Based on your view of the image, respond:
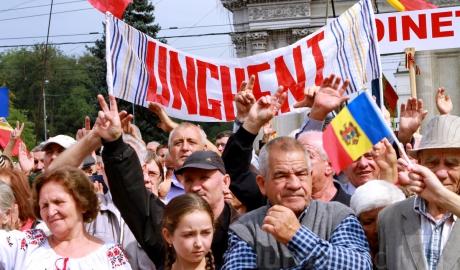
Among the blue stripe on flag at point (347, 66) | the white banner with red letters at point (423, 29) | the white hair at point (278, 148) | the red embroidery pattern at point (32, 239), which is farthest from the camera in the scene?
the white banner with red letters at point (423, 29)

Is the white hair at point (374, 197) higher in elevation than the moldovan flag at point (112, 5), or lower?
lower

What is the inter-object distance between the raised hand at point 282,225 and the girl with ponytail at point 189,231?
0.61 meters

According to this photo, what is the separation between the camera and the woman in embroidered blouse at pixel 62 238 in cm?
509

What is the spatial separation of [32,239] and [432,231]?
2210 millimetres

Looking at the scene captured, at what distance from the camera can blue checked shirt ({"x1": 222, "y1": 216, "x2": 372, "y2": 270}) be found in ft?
14.8

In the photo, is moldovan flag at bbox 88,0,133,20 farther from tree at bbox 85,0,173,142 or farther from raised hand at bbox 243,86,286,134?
tree at bbox 85,0,173,142

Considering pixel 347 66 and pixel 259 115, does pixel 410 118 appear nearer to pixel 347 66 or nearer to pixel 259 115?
pixel 259 115

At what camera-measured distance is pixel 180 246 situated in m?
5.04

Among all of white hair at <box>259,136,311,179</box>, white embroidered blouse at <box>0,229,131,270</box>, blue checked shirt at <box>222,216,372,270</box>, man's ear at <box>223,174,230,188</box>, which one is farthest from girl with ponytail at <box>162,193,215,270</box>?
man's ear at <box>223,174,230,188</box>

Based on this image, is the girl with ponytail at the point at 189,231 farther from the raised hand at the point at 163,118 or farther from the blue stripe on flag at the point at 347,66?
the blue stripe on flag at the point at 347,66

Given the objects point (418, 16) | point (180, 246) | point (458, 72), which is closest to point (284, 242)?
point (180, 246)

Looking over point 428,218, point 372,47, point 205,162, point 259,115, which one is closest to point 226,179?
point 205,162

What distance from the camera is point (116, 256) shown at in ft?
16.9

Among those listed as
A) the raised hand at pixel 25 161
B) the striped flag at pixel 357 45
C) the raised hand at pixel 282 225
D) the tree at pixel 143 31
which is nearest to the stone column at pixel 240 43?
the tree at pixel 143 31
